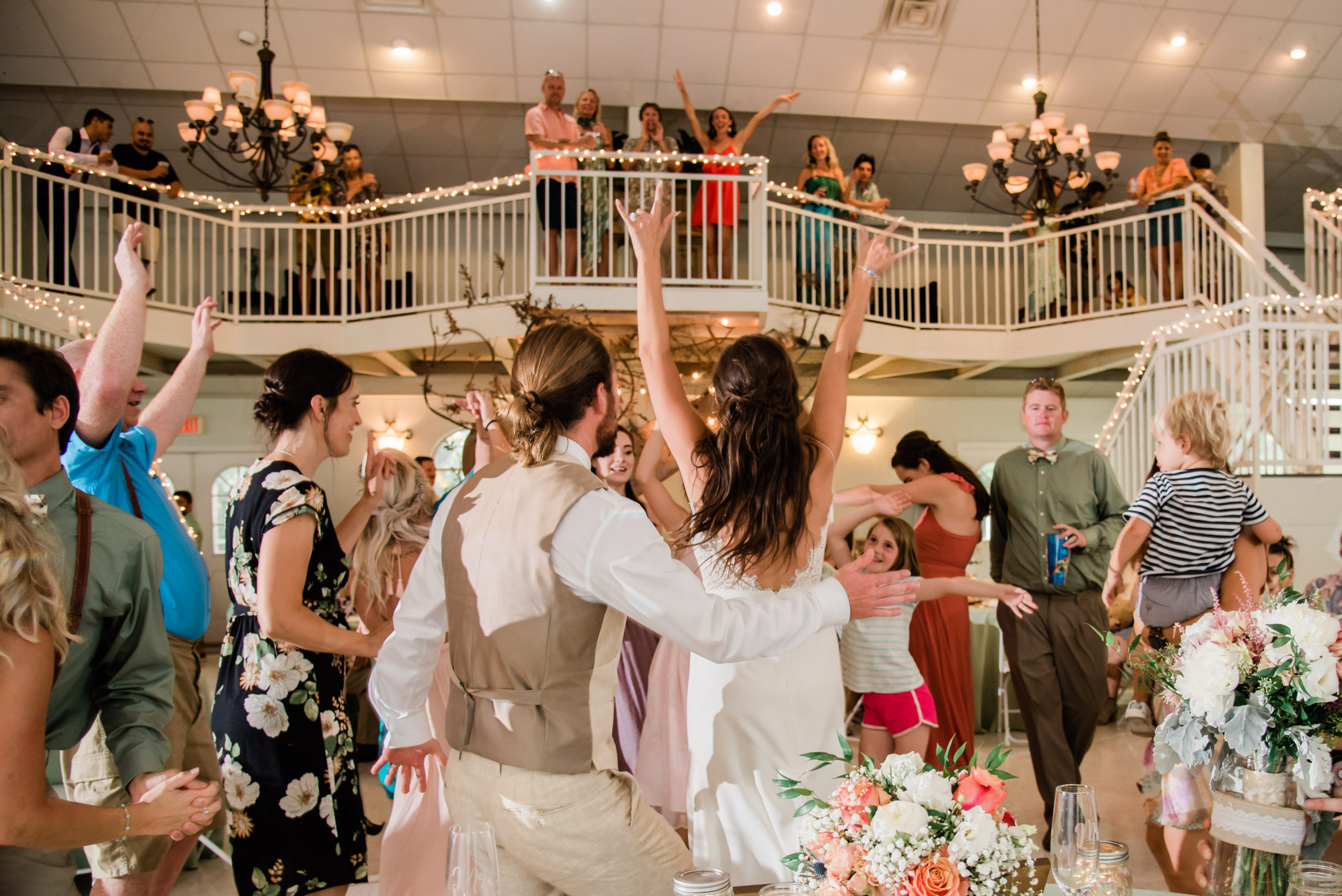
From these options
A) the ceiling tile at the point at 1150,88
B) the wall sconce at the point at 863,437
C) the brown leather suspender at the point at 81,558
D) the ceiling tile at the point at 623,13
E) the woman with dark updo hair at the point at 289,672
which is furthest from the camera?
the wall sconce at the point at 863,437

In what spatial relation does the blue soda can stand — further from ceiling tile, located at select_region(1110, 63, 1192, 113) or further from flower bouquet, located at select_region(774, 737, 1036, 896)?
ceiling tile, located at select_region(1110, 63, 1192, 113)

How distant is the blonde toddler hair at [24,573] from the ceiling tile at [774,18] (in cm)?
841

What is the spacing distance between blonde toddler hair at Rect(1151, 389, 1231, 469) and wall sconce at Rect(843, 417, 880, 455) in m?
7.03

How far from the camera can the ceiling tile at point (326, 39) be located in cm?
830

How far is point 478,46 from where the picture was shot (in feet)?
28.5

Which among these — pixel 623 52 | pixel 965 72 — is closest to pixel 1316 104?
pixel 965 72

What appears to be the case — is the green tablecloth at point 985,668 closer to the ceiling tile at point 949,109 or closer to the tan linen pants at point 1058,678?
the tan linen pants at point 1058,678

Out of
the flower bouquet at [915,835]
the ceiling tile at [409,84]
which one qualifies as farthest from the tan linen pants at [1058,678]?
the ceiling tile at [409,84]

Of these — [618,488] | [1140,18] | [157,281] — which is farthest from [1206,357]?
[157,281]

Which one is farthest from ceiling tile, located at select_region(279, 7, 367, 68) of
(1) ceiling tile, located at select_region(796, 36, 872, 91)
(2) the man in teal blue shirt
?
(2) the man in teal blue shirt

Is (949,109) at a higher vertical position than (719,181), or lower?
higher

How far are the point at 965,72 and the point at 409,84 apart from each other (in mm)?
5687

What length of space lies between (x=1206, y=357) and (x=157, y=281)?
9.33m

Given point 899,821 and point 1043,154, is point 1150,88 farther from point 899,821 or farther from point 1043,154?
point 899,821
